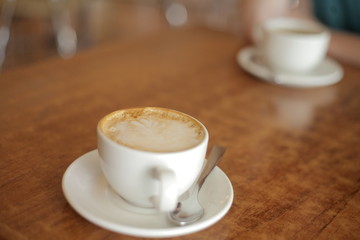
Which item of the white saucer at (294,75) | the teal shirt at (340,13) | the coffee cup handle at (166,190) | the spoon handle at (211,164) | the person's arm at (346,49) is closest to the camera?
the coffee cup handle at (166,190)

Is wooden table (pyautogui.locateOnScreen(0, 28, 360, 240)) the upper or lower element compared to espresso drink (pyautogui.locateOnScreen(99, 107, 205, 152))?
lower

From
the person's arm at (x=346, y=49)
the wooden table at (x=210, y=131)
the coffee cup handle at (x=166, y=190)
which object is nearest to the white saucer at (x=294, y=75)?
the wooden table at (x=210, y=131)

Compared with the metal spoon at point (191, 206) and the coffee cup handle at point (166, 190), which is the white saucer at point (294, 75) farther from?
the coffee cup handle at point (166, 190)

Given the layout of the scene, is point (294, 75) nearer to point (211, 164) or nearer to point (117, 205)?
point (211, 164)

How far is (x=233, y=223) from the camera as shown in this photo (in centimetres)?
52

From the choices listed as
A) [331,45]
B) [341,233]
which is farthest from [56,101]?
[331,45]

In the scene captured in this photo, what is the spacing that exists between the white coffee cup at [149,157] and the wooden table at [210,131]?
54 millimetres

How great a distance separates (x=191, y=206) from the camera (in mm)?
509

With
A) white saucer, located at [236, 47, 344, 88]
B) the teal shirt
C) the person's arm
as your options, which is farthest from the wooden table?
the teal shirt

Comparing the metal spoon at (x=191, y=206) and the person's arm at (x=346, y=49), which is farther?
the person's arm at (x=346, y=49)

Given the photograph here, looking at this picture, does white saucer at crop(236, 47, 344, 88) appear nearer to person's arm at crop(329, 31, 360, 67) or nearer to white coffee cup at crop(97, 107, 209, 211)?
person's arm at crop(329, 31, 360, 67)

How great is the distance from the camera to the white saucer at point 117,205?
453 mm

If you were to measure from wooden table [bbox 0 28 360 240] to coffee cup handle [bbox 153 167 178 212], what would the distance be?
0.06 metres

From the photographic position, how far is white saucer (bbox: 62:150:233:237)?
453mm
